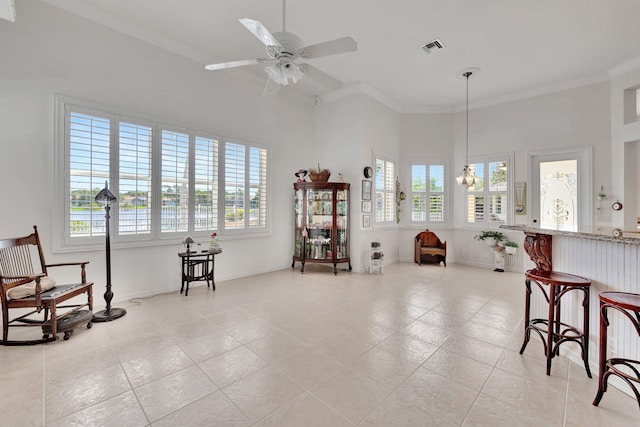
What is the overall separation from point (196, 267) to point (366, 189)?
3.59 meters

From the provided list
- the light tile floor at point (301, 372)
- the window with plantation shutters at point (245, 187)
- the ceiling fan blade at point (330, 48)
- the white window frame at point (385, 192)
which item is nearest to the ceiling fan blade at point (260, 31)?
the ceiling fan blade at point (330, 48)

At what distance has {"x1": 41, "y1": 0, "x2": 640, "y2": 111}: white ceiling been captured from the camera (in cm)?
349

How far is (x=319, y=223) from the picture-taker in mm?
5766

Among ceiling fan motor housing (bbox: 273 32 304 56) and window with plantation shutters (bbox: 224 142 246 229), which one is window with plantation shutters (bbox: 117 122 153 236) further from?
ceiling fan motor housing (bbox: 273 32 304 56)

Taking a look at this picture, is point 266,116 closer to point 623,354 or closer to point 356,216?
point 356,216

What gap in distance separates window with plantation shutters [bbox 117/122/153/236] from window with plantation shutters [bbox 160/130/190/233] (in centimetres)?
20

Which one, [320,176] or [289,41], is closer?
[289,41]

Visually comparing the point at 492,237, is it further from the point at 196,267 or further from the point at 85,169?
the point at 85,169

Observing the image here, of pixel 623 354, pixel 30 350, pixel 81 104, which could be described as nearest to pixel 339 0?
pixel 81 104

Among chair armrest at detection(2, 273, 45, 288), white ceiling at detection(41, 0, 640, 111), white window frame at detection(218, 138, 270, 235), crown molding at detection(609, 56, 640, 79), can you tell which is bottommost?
chair armrest at detection(2, 273, 45, 288)

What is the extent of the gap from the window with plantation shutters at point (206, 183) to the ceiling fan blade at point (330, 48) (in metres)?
2.69

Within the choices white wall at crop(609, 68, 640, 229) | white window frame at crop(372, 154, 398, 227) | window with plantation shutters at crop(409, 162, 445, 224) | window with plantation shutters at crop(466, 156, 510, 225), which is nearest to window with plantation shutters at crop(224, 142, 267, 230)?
white window frame at crop(372, 154, 398, 227)

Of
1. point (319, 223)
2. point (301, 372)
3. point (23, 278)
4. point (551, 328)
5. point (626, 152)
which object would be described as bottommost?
point (301, 372)

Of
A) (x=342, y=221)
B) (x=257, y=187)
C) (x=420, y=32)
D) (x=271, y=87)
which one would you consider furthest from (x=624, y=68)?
(x=257, y=187)
